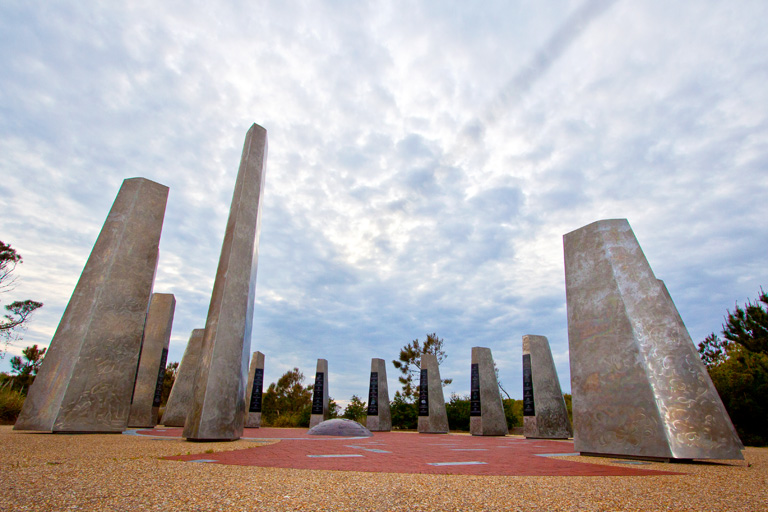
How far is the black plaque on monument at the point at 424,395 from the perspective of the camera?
1579 centimetres

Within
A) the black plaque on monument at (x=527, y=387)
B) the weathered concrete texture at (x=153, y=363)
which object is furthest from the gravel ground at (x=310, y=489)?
the black plaque on monument at (x=527, y=387)

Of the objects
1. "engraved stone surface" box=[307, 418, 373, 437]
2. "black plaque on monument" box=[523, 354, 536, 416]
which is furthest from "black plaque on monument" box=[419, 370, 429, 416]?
"engraved stone surface" box=[307, 418, 373, 437]

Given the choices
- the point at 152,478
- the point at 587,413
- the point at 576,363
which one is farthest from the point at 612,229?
the point at 152,478

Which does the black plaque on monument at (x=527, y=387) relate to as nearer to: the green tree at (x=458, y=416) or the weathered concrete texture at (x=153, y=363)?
the green tree at (x=458, y=416)

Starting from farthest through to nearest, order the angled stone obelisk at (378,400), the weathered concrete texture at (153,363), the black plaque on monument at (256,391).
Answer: the angled stone obelisk at (378,400)
the black plaque on monument at (256,391)
the weathered concrete texture at (153,363)

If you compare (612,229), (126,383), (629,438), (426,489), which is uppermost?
(612,229)

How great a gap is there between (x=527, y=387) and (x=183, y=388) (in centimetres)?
1252

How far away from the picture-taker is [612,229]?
6.48 m

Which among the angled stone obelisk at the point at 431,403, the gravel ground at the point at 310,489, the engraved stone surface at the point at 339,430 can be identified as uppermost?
the angled stone obelisk at the point at 431,403

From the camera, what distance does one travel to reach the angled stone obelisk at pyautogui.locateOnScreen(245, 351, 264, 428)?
16.1 m

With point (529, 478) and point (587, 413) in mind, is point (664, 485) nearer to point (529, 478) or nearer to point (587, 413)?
point (529, 478)

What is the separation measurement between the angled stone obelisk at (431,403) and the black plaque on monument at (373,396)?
207 centimetres

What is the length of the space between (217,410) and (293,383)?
19.2 metres

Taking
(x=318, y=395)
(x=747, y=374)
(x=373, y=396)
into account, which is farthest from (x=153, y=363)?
(x=747, y=374)
